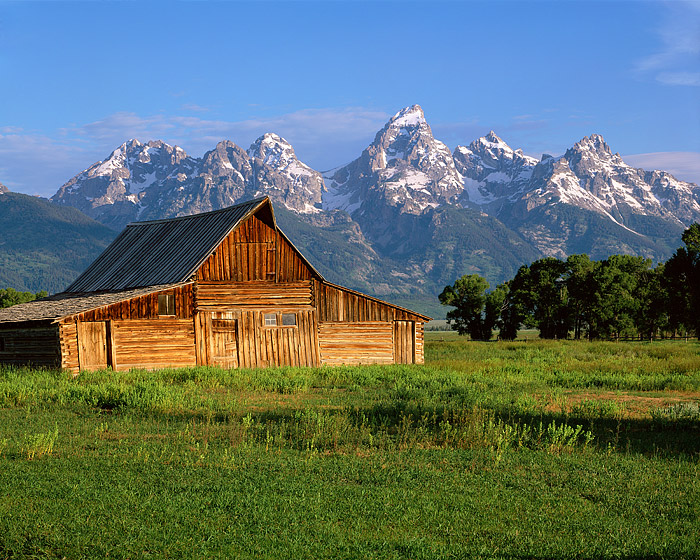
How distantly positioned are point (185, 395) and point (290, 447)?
899cm

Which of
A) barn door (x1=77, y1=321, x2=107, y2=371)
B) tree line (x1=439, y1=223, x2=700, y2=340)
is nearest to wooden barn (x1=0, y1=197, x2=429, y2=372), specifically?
barn door (x1=77, y1=321, x2=107, y2=371)

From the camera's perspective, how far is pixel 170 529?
920 centimetres

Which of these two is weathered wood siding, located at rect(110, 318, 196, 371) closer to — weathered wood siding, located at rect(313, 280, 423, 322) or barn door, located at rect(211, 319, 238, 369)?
barn door, located at rect(211, 319, 238, 369)

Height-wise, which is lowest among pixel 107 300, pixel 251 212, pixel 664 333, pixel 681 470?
pixel 664 333

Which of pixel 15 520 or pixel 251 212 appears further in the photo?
pixel 251 212

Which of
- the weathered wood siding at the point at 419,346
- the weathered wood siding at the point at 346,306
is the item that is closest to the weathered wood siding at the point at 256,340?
the weathered wood siding at the point at 346,306

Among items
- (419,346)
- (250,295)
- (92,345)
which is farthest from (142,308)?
(419,346)

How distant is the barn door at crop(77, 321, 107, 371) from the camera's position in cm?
3084

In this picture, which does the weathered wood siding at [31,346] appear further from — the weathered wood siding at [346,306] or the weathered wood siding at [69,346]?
the weathered wood siding at [346,306]

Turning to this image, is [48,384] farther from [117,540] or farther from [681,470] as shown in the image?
[681,470]

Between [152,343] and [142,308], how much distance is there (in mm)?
1692

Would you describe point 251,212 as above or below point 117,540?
above

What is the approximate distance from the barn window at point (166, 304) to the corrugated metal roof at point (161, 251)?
1.03 m

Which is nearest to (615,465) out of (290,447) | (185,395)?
(290,447)
